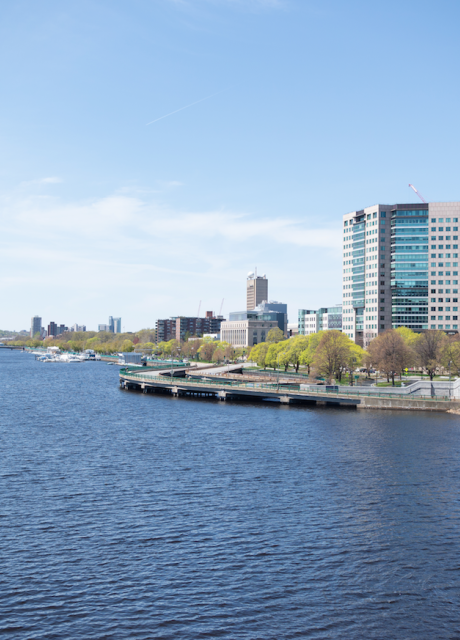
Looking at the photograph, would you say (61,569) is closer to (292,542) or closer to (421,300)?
(292,542)

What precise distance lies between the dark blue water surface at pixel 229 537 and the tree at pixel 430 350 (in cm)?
4940

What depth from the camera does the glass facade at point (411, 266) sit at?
→ 19600 centimetres

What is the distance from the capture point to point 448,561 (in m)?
35.0

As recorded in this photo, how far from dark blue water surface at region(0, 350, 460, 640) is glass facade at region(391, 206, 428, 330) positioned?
5046 inches

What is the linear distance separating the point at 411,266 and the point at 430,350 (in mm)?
77818

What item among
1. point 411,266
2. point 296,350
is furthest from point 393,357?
point 411,266

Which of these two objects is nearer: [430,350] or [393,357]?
[393,357]

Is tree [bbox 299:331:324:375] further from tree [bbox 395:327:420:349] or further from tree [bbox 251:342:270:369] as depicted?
tree [bbox 251:342:270:369]

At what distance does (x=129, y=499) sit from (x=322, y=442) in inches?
1296

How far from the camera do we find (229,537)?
38.1 meters

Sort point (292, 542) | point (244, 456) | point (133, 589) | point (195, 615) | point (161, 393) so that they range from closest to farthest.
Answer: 1. point (195, 615)
2. point (133, 589)
3. point (292, 542)
4. point (244, 456)
5. point (161, 393)

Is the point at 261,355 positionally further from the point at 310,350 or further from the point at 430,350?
the point at 430,350

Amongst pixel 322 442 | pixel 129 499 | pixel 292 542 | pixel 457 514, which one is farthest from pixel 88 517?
pixel 322 442

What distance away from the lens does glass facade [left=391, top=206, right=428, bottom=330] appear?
643 ft
